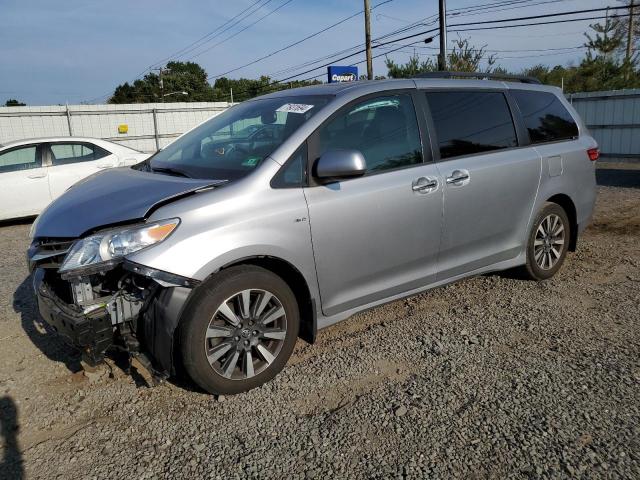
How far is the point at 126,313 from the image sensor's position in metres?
2.87

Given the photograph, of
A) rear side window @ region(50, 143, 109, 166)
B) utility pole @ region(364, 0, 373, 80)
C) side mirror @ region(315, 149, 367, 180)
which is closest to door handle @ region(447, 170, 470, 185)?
side mirror @ region(315, 149, 367, 180)

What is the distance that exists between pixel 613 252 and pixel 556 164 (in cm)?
191

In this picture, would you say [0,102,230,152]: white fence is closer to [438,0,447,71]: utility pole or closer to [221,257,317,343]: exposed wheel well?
[438,0,447,71]: utility pole

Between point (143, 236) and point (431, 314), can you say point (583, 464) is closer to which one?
point (431, 314)

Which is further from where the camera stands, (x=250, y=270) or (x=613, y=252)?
(x=613, y=252)

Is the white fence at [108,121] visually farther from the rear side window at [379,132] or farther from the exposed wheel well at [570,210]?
A: the rear side window at [379,132]

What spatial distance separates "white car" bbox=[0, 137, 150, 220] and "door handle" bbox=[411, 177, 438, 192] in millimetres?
7187

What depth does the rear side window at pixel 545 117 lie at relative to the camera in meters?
4.66

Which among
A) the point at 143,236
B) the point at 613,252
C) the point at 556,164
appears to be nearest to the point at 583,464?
the point at 143,236

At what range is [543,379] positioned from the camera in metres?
3.19

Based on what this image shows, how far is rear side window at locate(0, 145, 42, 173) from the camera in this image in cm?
880

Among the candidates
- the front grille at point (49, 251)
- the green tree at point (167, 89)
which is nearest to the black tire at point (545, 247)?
the front grille at point (49, 251)

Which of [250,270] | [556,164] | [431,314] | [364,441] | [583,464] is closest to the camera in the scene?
[583,464]

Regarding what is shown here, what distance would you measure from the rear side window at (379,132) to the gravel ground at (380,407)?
131 cm
